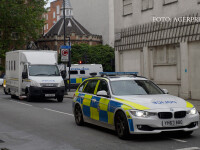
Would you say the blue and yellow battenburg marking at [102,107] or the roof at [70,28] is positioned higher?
the roof at [70,28]

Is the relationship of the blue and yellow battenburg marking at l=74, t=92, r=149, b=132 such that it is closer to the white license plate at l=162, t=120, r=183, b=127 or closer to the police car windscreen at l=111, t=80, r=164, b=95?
the police car windscreen at l=111, t=80, r=164, b=95

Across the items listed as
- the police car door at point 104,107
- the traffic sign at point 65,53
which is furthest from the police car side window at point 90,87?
the traffic sign at point 65,53

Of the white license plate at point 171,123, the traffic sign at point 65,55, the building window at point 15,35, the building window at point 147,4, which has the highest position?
the building window at point 15,35

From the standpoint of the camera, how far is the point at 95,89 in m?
11.1

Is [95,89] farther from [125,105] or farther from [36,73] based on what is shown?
[36,73]

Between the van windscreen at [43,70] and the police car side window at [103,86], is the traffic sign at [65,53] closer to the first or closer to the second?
the van windscreen at [43,70]

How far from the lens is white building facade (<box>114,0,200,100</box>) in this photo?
2236cm

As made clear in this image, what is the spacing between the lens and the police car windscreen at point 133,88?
10102 mm

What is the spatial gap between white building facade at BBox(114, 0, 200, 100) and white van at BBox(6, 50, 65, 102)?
20.5 ft

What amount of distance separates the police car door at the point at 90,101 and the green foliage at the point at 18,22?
154 feet

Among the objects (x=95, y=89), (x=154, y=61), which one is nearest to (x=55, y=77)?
(x=154, y=61)

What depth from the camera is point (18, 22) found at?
59062mm

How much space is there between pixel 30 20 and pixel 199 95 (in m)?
41.5

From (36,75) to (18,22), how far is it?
38029 mm
